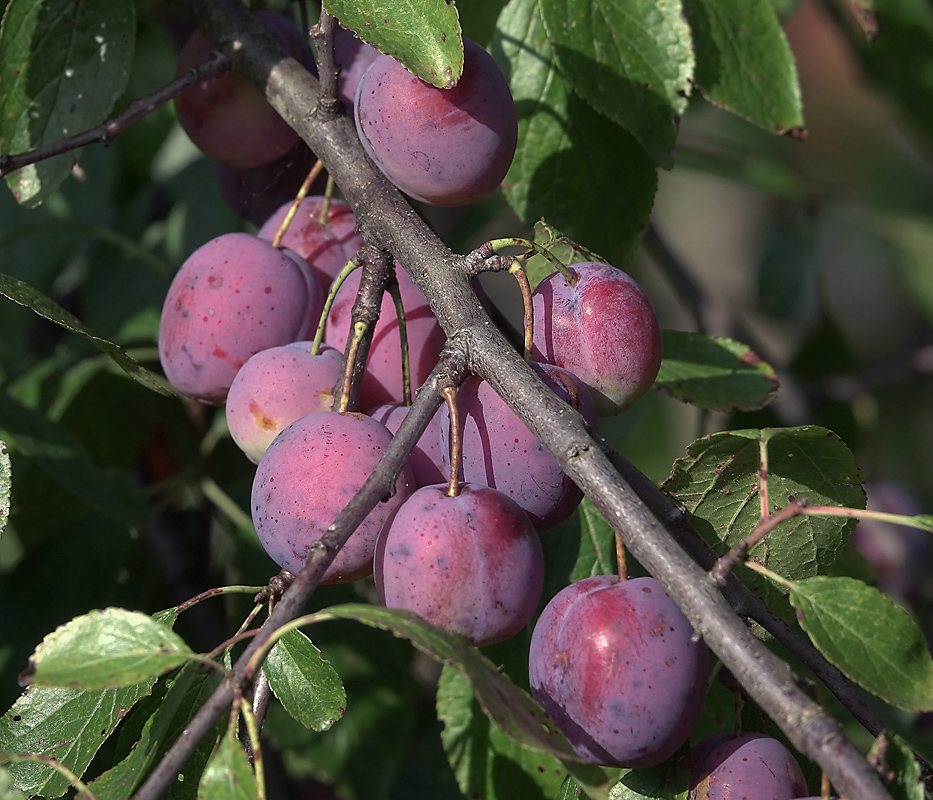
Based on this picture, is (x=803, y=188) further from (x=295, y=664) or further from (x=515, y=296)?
(x=515, y=296)

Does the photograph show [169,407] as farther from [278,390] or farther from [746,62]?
[746,62]

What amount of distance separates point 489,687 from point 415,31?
15.5 inches

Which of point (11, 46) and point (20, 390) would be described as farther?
point (20, 390)

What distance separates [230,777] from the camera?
421 mm

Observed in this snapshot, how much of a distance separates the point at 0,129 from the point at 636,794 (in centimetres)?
71

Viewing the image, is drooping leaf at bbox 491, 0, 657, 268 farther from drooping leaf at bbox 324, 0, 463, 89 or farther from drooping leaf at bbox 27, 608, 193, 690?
drooping leaf at bbox 27, 608, 193, 690

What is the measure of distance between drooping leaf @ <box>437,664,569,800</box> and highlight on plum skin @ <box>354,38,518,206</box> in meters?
0.41

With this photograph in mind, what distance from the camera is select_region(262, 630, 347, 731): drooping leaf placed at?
555 mm

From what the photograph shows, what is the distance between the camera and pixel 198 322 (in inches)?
26.5

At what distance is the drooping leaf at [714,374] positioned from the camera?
80cm

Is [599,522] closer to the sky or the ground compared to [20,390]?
closer to the ground

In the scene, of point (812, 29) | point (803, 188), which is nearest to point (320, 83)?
point (803, 188)

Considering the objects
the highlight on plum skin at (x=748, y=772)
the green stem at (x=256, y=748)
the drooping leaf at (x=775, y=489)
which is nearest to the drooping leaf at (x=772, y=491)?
the drooping leaf at (x=775, y=489)

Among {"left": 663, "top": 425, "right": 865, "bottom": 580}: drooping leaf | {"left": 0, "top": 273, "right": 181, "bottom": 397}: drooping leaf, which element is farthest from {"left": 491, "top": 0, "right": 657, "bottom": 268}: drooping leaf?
{"left": 0, "top": 273, "right": 181, "bottom": 397}: drooping leaf
